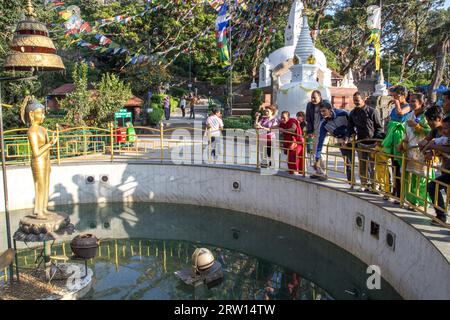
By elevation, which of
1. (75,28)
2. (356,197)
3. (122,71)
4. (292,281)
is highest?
(75,28)

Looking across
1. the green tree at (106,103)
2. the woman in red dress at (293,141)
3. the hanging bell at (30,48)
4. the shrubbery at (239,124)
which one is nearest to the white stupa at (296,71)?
the shrubbery at (239,124)

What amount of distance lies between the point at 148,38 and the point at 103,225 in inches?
809

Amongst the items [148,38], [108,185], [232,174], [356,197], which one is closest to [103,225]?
[108,185]

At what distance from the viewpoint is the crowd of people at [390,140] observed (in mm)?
5535

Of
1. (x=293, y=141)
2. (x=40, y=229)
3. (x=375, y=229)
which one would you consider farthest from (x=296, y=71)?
(x=40, y=229)

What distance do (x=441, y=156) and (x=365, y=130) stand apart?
2081mm

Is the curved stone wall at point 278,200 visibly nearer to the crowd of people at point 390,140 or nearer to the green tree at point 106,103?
the crowd of people at point 390,140

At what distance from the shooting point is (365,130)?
7.40 m

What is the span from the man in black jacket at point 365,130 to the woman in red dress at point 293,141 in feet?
5.23

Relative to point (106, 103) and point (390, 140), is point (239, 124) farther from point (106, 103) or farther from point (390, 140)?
point (390, 140)
